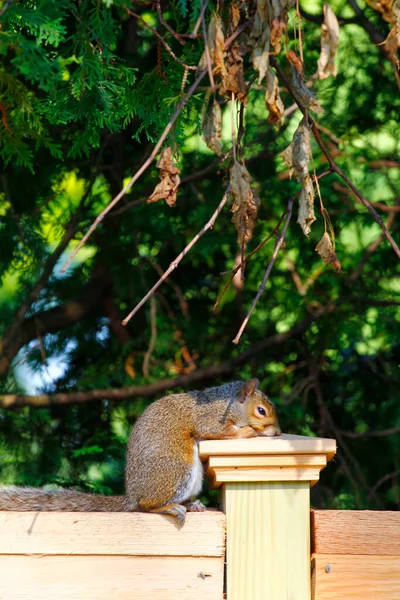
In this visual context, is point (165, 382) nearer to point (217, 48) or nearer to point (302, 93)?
point (302, 93)

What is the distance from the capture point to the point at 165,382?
3410 mm

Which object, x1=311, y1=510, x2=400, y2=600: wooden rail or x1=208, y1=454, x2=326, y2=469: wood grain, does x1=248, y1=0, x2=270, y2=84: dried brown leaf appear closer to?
x1=208, y1=454, x2=326, y2=469: wood grain

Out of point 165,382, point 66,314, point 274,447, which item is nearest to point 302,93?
point 274,447

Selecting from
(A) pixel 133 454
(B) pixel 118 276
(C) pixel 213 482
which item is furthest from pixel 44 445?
(C) pixel 213 482

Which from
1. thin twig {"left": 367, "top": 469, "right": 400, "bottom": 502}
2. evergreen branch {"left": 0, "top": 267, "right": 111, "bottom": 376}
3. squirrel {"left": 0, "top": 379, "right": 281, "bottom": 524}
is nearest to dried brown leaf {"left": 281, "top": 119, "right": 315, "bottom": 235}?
squirrel {"left": 0, "top": 379, "right": 281, "bottom": 524}

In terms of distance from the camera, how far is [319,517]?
5.64ft

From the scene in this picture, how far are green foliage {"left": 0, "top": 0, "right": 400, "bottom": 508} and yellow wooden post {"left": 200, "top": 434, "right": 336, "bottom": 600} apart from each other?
164 cm

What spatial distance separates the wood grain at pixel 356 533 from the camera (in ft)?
5.61

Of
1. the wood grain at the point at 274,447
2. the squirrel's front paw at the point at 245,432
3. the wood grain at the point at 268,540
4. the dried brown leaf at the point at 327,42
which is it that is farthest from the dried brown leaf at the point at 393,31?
the squirrel's front paw at the point at 245,432

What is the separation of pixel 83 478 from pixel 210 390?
1034 millimetres

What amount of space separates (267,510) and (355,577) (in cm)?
21

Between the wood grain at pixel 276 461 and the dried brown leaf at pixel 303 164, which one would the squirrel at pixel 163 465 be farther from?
the dried brown leaf at pixel 303 164

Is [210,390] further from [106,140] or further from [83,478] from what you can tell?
[106,140]

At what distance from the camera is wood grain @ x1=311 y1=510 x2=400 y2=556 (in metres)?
1.71
